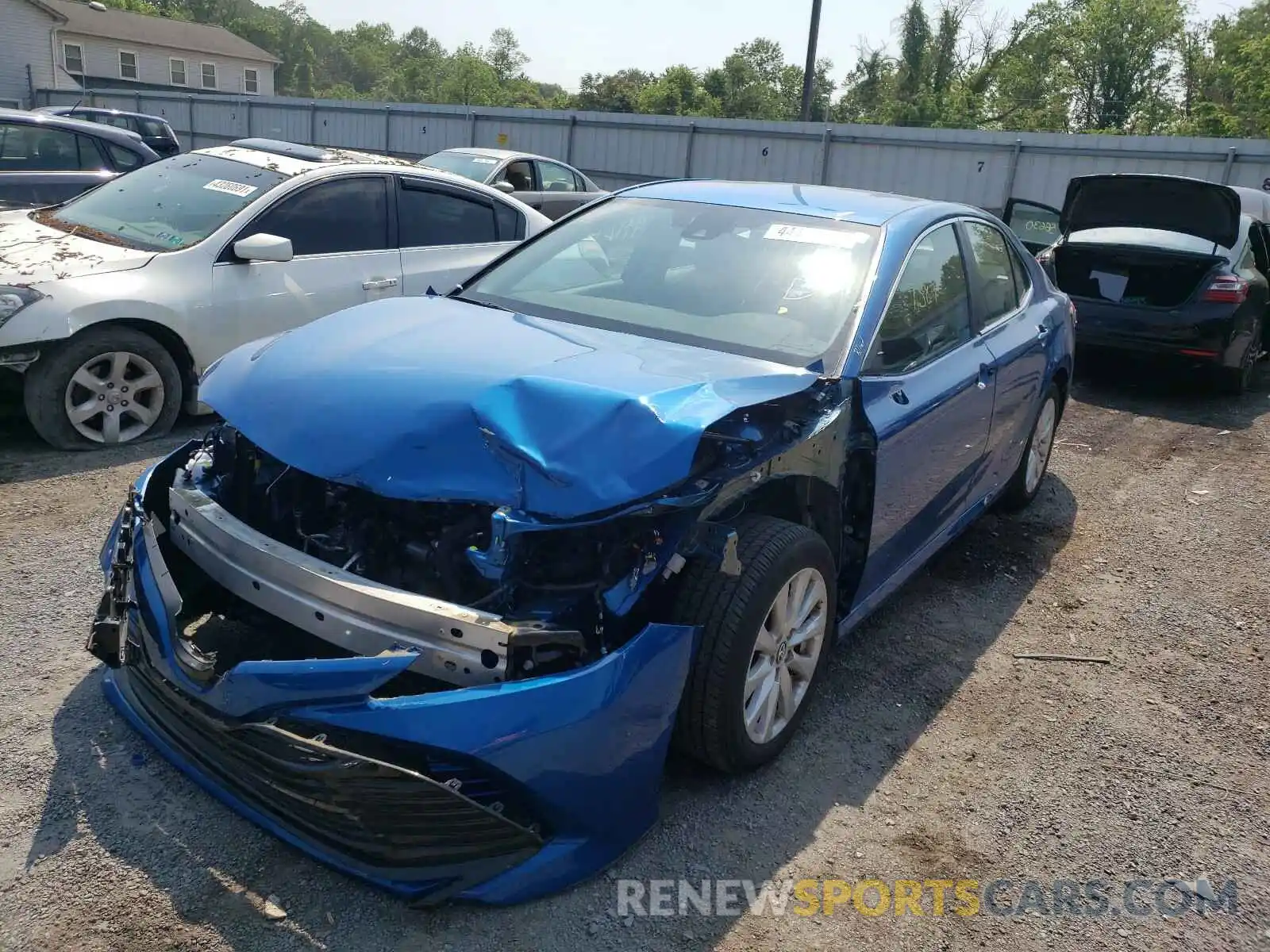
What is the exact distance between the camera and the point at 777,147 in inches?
777

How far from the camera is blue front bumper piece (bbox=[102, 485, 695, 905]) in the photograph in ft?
7.56

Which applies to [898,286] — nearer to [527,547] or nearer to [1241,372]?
[527,547]

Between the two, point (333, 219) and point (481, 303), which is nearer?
point (481, 303)

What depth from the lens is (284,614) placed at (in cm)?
269

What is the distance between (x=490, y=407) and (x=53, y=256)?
3.95 meters

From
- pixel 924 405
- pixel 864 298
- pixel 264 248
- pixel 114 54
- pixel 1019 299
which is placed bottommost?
pixel 924 405

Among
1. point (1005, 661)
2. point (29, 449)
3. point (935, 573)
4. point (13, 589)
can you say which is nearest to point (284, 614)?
point (13, 589)

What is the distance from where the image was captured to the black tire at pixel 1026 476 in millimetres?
5289

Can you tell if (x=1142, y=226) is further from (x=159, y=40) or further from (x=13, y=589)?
(x=159, y=40)

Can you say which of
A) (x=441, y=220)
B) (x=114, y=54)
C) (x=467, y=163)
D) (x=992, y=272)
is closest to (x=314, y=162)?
(x=441, y=220)

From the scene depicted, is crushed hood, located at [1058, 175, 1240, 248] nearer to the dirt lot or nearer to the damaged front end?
the dirt lot

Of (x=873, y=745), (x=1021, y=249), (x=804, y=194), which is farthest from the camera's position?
(x=1021, y=249)

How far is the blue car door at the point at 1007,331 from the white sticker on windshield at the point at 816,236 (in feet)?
2.67

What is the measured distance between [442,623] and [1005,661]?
2.57 metres
